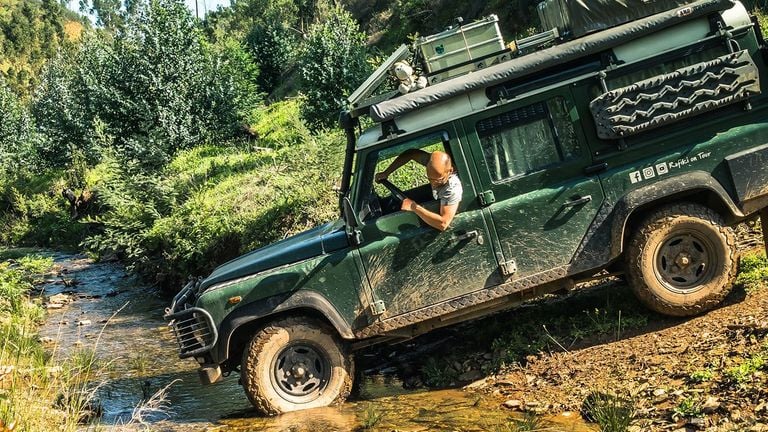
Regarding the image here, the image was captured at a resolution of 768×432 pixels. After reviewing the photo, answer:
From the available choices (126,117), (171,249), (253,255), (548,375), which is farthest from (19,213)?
(548,375)

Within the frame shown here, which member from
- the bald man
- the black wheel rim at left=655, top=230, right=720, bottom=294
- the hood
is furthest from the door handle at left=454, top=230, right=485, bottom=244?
the black wheel rim at left=655, top=230, right=720, bottom=294

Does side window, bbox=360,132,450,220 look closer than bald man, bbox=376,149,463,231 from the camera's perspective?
No

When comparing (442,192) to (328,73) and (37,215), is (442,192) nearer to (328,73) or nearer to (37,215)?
(328,73)

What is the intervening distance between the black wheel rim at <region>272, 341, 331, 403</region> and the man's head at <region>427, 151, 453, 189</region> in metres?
1.88

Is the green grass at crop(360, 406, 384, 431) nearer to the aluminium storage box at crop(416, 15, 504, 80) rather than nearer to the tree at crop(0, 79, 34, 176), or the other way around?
the aluminium storage box at crop(416, 15, 504, 80)

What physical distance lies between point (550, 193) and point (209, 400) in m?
4.19

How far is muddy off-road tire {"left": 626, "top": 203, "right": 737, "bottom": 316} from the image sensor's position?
20.7 feet

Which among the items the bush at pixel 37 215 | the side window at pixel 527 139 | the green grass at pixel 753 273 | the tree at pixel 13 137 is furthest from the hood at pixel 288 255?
the tree at pixel 13 137

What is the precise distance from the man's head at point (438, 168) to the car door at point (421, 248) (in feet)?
0.53

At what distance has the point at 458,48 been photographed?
22.3ft

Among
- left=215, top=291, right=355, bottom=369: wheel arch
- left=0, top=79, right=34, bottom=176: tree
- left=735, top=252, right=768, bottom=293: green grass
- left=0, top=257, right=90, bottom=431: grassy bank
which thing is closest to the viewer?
left=0, top=257, right=90, bottom=431: grassy bank

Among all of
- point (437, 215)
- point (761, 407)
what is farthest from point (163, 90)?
point (761, 407)

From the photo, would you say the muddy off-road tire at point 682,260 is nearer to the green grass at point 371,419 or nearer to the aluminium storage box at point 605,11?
the aluminium storage box at point 605,11

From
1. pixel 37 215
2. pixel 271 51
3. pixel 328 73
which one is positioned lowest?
pixel 37 215
